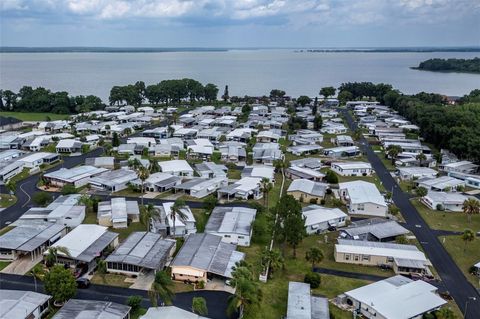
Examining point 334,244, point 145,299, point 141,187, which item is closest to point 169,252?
point 145,299

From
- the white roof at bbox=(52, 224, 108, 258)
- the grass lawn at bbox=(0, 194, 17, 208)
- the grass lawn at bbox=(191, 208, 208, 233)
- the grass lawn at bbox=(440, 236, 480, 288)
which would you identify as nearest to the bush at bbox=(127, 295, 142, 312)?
the white roof at bbox=(52, 224, 108, 258)

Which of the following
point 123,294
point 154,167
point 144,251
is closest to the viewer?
point 123,294

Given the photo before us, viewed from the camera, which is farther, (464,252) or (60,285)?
(464,252)

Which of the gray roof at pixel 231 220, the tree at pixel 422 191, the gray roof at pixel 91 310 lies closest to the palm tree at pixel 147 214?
the gray roof at pixel 231 220

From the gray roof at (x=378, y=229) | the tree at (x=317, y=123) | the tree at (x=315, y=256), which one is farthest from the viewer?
the tree at (x=317, y=123)

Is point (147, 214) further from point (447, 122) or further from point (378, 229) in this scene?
point (447, 122)

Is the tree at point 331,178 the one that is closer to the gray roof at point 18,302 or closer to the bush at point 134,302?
the bush at point 134,302

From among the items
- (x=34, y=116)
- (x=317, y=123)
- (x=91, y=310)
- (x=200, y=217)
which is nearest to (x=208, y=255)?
(x=91, y=310)
